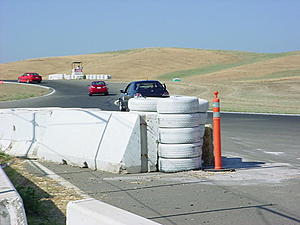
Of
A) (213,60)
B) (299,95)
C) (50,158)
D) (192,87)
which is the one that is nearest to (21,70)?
(213,60)

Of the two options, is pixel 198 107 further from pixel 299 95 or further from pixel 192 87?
pixel 192 87

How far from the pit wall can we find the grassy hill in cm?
1771

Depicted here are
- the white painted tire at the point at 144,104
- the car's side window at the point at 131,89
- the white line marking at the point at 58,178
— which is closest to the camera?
the white line marking at the point at 58,178

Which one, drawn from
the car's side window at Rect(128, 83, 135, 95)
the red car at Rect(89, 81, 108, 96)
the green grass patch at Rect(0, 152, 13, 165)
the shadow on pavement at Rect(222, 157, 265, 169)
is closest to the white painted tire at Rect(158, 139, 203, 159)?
the shadow on pavement at Rect(222, 157, 265, 169)

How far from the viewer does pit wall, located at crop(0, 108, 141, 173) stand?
9.09m

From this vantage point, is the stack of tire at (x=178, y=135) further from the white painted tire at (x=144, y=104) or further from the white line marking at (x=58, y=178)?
the white line marking at (x=58, y=178)

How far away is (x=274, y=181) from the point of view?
8.48 meters

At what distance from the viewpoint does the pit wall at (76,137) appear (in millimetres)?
9086

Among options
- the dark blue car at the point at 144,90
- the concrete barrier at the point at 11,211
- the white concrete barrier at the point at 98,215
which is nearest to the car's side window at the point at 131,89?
the dark blue car at the point at 144,90

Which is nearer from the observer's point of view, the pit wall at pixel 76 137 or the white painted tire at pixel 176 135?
the pit wall at pixel 76 137

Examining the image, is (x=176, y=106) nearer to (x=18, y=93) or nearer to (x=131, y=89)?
(x=131, y=89)

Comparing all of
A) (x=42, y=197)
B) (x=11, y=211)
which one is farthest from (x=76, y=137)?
(x=11, y=211)

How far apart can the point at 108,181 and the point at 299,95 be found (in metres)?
32.3

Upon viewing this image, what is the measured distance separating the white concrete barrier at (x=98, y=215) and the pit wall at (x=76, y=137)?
451 cm
